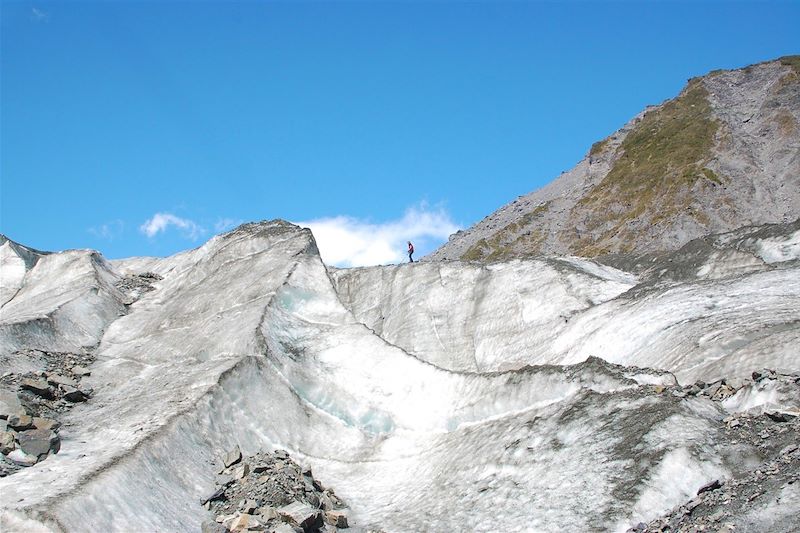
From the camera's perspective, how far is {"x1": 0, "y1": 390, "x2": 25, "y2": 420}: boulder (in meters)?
22.0

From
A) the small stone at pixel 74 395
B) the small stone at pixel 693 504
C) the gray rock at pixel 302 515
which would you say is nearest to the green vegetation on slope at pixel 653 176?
the small stone at pixel 74 395

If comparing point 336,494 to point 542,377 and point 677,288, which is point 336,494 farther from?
point 677,288

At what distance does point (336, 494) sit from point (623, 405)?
8232 millimetres

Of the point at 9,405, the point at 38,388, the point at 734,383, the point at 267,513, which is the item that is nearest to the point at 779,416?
the point at 734,383

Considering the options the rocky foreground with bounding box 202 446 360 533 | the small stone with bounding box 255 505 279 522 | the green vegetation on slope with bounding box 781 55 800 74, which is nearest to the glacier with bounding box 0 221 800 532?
the rocky foreground with bounding box 202 446 360 533

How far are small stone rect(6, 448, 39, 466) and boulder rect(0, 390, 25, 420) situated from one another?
1982 millimetres

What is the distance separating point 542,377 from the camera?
77.9 feet

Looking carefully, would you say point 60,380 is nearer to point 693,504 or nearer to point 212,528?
point 212,528

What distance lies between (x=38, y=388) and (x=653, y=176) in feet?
334

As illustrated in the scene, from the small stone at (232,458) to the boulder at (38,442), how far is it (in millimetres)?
4275

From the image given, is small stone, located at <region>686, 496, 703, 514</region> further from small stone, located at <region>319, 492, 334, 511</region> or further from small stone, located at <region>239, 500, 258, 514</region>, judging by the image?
small stone, located at <region>239, 500, 258, 514</region>

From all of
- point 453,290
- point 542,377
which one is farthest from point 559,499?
point 453,290

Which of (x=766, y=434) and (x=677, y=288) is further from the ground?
(x=677, y=288)

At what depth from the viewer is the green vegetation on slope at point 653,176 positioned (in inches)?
4149
